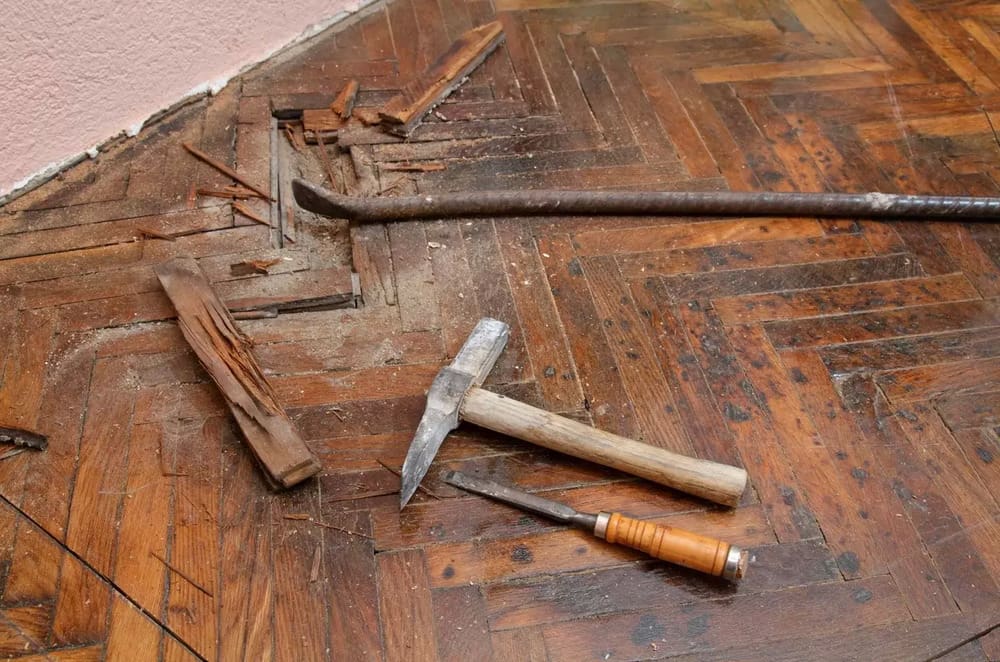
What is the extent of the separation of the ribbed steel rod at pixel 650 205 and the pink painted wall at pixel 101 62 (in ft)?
2.21

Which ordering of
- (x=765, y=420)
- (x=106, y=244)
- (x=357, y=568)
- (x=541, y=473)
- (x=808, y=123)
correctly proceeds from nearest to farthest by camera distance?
(x=357, y=568) → (x=541, y=473) → (x=765, y=420) → (x=106, y=244) → (x=808, y=123)

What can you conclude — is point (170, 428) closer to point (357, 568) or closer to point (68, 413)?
point (68, 413)

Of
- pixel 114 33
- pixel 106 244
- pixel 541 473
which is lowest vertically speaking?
pixel 541 473

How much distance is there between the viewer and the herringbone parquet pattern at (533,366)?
1.66 metres

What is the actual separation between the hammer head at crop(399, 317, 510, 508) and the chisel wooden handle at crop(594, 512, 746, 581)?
389 millimetres

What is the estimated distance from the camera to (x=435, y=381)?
73.5 inches

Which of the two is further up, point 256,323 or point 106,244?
point 106,244

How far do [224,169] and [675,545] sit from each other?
1692 mm

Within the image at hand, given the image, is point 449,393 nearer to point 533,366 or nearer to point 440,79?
point 533,366

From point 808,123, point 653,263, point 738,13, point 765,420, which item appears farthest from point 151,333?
point 738,13

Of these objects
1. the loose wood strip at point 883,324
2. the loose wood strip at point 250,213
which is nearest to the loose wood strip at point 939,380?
the loose wood strip at point 883,324

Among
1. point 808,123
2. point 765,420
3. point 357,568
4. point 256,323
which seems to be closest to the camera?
point 357,568

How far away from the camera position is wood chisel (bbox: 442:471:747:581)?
164 centimetres

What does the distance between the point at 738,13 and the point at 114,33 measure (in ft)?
7.26
